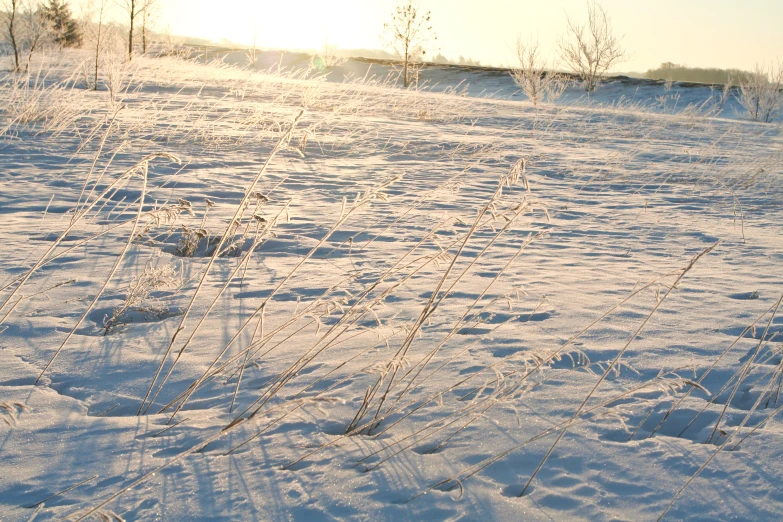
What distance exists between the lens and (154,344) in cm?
207

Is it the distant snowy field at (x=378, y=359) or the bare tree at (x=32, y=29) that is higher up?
the bare tree at (x=32, y=29)

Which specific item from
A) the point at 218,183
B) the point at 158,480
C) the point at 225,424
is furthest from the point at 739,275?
the point at 218,183

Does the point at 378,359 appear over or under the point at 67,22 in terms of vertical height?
under

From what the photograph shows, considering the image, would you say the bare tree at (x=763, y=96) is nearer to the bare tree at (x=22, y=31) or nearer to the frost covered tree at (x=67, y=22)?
the bare tree at (x=22, y=31)

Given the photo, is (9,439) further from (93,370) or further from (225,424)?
(225,424)

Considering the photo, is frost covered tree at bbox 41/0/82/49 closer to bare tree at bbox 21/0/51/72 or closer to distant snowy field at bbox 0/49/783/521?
bare tree at bbox 21/0/51/72

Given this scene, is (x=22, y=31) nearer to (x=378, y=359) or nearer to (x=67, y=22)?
(x=67, y=22)

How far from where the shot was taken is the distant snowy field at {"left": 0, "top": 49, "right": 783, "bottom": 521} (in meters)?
1.37

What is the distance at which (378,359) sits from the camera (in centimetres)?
199

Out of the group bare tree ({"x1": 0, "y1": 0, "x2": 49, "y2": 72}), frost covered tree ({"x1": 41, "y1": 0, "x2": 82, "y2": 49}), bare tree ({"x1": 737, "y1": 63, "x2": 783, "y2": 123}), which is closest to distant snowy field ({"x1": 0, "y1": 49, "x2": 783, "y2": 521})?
bare tree ({"x1": 0, "y1": 0, "x2": 49, "y2": 72})

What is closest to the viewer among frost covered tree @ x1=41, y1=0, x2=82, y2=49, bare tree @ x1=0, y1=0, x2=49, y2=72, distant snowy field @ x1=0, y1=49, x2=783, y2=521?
distant snowy field @ x1=0, y1=49, x2=783, y2=521

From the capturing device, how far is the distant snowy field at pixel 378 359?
1366 millimetres

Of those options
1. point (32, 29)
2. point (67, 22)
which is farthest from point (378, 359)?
point (67, 22)

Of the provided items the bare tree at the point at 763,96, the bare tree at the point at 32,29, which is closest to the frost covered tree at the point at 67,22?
the bare tree at the point at 32,29
